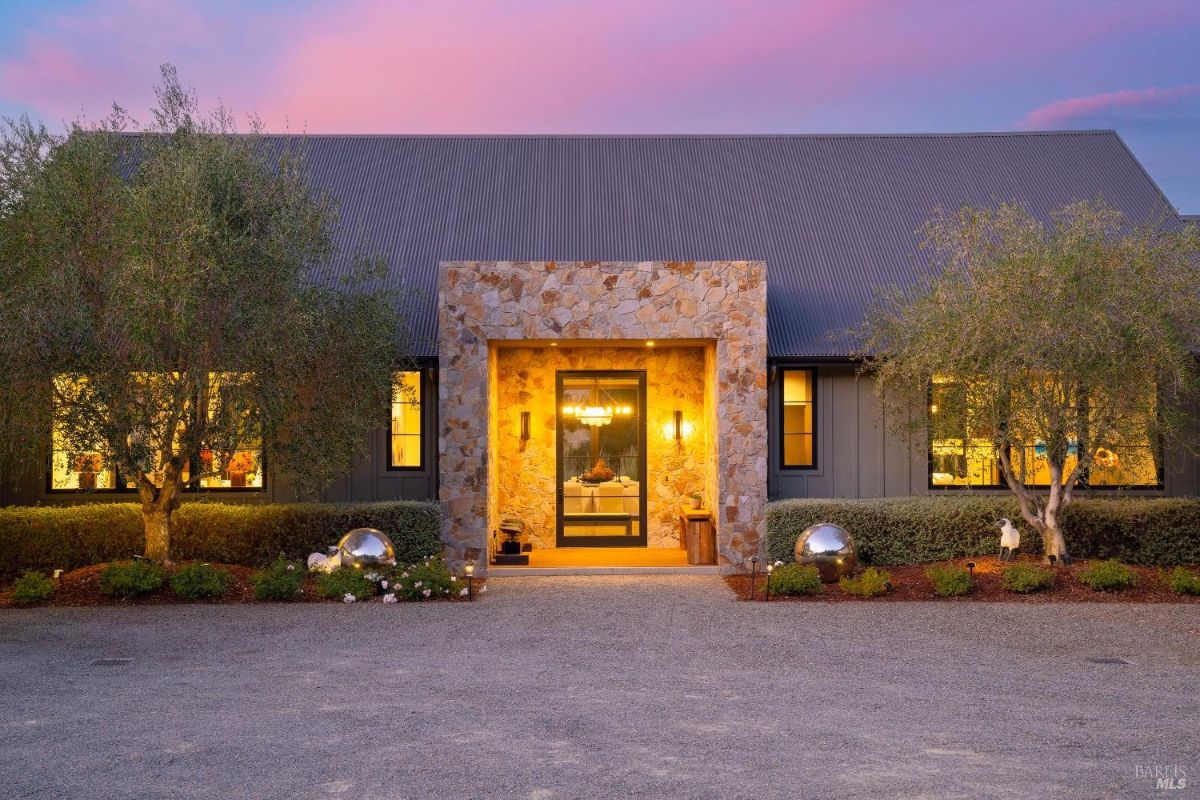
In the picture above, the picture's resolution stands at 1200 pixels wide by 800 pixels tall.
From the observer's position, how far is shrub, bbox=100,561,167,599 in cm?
1128

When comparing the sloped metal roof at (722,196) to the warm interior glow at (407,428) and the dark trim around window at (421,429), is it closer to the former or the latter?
the dark trim around window at (421,429)

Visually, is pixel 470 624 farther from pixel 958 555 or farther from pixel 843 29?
pixel 843 29

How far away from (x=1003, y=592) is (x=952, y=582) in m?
0.70

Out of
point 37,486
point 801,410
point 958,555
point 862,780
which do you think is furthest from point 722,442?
point 37,486

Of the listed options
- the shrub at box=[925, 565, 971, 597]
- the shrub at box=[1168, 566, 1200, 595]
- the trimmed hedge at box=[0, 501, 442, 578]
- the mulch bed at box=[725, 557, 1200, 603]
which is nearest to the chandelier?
the trimmed hedge at box=[0, 501, 442, 578]

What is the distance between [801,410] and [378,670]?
8.49 metres

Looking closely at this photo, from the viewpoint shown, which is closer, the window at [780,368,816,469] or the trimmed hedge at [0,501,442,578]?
the trimmed hedge at [0,501,442,578]

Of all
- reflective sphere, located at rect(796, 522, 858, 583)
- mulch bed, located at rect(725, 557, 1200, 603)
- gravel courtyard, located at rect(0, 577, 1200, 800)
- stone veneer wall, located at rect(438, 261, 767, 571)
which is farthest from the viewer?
stone veneer wall, located at rect(438, 261, 767, 571)

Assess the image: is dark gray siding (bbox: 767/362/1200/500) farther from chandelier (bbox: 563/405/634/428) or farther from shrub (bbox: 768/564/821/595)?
shrub (bbox: 768/564/821/595)

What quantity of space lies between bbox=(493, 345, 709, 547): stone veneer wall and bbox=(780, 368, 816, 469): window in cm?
119

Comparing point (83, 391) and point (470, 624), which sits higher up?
point (83, 391)

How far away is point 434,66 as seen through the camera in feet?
61.1

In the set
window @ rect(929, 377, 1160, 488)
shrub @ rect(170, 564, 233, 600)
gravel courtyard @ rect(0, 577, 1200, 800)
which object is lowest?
gravel courtyard @ rect(0, 577, 1200, 800)

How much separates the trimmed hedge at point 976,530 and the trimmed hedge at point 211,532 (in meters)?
4.57
